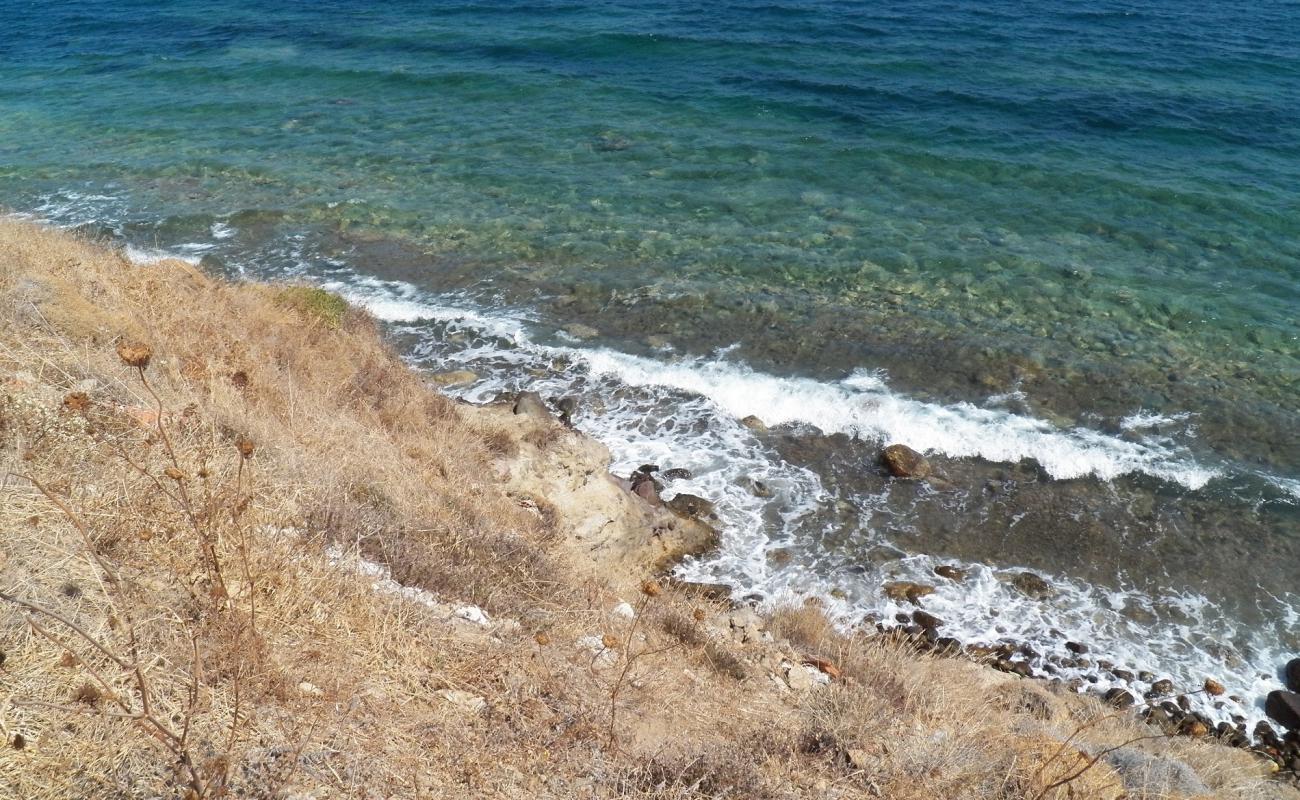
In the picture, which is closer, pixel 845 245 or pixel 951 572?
pixel 951 572

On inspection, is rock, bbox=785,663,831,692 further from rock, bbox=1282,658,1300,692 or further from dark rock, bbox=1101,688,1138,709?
rock, bbox=1282,658,1300,692

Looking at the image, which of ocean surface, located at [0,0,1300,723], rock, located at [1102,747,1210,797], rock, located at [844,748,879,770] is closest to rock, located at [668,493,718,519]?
ocean surface, located at [0,0,1300,723]

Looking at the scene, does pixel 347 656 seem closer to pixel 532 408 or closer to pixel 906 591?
pixel 906 591

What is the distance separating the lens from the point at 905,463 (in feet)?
36.3

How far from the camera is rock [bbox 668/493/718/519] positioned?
10422 mm

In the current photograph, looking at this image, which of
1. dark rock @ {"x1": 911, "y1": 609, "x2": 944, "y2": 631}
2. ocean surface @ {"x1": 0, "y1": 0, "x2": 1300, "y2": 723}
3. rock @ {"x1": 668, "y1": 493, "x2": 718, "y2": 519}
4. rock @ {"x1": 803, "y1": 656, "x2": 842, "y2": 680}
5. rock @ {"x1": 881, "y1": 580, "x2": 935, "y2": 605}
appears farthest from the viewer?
rock @ {"x1": 668, "y1": 493, "x2": 718, "y2": 519}

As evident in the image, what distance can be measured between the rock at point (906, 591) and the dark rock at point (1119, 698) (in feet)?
6.09

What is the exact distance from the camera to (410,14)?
108ft

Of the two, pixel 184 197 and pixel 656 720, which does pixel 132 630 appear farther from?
pixel 184 197

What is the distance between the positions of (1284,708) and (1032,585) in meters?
2.35

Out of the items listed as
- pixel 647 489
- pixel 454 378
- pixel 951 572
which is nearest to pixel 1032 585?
pixel 951 572

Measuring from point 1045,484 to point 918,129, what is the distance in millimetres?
12808

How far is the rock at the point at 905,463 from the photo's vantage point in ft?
36.2

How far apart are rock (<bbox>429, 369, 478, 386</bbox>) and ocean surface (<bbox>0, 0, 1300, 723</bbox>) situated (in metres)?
0.15
